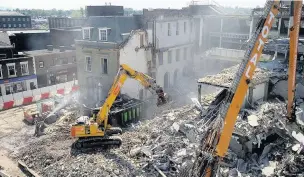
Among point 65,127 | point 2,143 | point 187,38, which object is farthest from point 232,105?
point 187,38

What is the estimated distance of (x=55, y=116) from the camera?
26.0m

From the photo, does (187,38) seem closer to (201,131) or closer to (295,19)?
(201,131)

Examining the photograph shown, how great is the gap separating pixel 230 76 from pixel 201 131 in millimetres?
7690

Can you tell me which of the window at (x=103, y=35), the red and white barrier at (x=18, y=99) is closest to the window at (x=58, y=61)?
the red and white barrier at (x=18, y=99)

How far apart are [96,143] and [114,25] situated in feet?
46.9

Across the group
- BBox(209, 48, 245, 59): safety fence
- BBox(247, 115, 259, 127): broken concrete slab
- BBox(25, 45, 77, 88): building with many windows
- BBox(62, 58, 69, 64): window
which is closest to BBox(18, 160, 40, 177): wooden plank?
BBox(247, 115, 259, 127): broken concrete slab

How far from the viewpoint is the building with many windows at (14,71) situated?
34.3m

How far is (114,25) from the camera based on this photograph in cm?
2966

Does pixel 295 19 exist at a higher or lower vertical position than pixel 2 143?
higher

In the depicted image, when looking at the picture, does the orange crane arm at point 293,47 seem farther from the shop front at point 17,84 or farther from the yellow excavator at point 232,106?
the shop front at point 17,84

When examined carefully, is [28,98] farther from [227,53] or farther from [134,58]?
[227,53]

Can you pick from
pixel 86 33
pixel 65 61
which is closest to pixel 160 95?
pixel 86 33

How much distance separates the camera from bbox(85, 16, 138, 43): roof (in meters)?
29.4

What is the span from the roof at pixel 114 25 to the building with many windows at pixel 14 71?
10.6m
